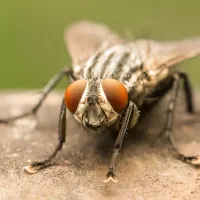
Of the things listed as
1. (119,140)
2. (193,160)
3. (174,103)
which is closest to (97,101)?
(119,140)

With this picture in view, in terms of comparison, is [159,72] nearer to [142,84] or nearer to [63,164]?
[142,84]

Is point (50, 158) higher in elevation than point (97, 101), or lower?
lower

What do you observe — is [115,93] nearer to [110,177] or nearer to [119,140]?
[119,140]

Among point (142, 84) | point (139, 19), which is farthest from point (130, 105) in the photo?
point (139, 19)

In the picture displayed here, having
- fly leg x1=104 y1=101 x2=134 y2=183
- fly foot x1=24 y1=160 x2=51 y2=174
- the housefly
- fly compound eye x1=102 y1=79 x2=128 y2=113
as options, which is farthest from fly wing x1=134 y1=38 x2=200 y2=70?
fly foot x1=24 y1=160 x2=51 y2=174

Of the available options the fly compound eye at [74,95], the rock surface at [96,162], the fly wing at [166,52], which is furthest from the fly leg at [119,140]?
the fly wing at [166,52]

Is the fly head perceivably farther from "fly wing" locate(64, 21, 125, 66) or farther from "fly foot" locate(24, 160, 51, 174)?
"fly wing" locate(64, 21, 125, 66)
